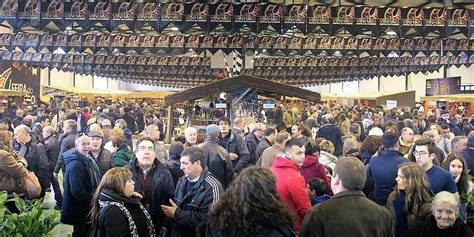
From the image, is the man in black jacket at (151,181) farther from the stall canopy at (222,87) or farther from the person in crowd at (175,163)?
the stall canopy at (222,87)

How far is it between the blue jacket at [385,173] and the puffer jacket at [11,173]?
12.0 feet

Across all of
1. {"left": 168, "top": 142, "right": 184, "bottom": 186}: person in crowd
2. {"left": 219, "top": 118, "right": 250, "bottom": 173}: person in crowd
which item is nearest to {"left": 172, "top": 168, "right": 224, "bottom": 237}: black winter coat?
{"left": 168, "top": 142, "right": 184, "bottom": 186}: person in crowd

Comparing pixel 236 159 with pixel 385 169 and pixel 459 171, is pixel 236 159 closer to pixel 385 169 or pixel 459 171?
pixel 385 169

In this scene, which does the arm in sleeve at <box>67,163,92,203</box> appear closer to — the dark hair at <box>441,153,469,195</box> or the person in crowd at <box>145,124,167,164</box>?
the person in crowd at <box>145,124,167,164</box>

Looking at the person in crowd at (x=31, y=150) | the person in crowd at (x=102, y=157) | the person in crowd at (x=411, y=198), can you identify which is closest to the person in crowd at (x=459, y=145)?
the person in crowd at (x=411, y=198)

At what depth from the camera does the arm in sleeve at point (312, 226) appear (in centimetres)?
356

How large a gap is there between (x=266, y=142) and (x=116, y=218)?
4375 mm

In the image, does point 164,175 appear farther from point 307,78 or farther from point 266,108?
point 307,78

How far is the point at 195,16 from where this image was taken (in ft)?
50.1

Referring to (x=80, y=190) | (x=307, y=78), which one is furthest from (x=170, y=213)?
(x=307, y=78)

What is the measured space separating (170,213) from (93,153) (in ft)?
6.71

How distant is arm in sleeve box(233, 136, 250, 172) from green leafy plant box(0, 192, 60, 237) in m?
3.13

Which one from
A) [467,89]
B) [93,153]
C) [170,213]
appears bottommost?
[170,213]

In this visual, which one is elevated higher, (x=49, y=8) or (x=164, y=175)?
(x=49, y=8)
